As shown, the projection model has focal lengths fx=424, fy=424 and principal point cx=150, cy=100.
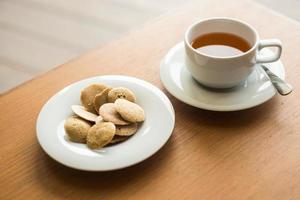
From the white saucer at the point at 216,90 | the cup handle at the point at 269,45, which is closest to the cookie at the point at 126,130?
the white saucer at the point at 216,90

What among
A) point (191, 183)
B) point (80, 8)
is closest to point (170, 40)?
point (191, 183)

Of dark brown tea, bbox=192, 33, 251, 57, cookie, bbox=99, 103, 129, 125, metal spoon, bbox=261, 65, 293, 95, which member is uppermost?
dark brown tea, bbox=192, 33, 251, 57

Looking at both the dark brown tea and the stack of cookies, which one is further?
the dark brown tea

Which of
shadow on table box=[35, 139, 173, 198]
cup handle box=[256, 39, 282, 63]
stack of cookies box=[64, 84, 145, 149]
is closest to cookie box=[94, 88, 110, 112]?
stack of cookies box=[64, 84, 145, 149]

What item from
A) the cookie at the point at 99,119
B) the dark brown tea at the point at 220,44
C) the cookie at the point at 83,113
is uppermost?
the dark brown tea at the point at 220,44

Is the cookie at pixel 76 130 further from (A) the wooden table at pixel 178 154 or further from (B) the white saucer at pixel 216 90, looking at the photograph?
(B) the white saucer at pixel 216 90

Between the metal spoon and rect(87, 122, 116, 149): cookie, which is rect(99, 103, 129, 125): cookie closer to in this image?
rect(87, 122, 116, 149): cookie
